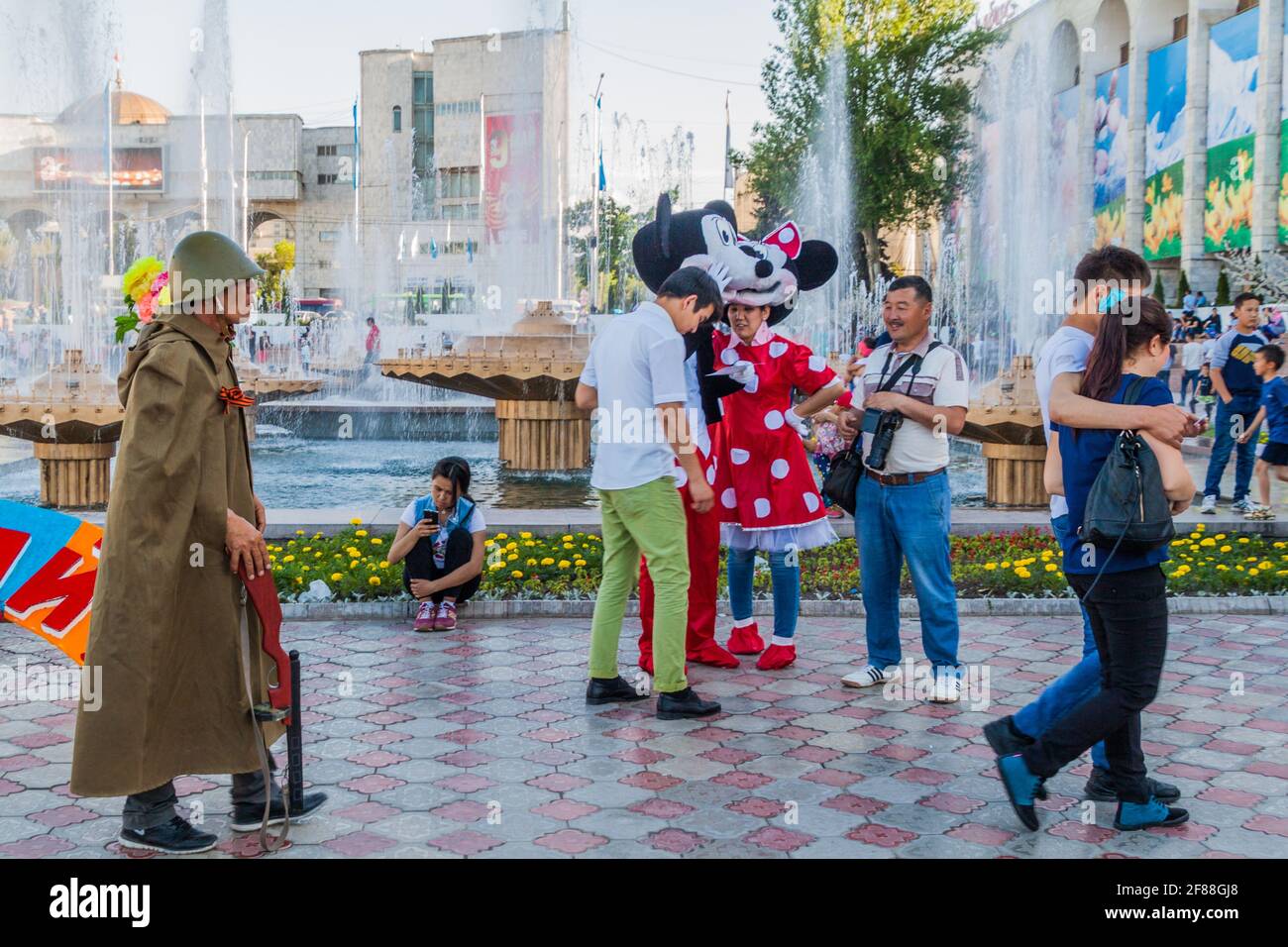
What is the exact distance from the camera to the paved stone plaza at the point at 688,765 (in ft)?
12.8

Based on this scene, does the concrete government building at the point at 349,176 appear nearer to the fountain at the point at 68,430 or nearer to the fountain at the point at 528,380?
the fountain at the point at 528,380

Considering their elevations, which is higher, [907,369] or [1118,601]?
[907,369]

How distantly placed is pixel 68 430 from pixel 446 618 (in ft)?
18.3

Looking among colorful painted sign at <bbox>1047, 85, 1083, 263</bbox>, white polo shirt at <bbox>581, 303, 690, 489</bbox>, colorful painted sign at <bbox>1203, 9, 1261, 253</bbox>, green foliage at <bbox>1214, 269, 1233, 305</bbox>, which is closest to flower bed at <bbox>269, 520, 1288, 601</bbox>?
white polo shirt at <bbox>581, 303, 690, 489</bbox>

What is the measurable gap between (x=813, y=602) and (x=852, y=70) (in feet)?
123

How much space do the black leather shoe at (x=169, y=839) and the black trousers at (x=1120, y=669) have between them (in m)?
2.45

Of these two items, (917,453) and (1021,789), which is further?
(917,453)

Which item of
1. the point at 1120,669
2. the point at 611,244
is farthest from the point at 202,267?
the point at 611,244

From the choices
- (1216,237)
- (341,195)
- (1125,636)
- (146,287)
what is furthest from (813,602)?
(341,195)

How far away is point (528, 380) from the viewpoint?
13195mm

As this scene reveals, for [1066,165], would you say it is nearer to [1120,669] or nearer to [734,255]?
[734,255]

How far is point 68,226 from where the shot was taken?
28.0m

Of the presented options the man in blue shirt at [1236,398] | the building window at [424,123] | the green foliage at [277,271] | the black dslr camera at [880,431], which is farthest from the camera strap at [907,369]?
the building window at [424,123]
